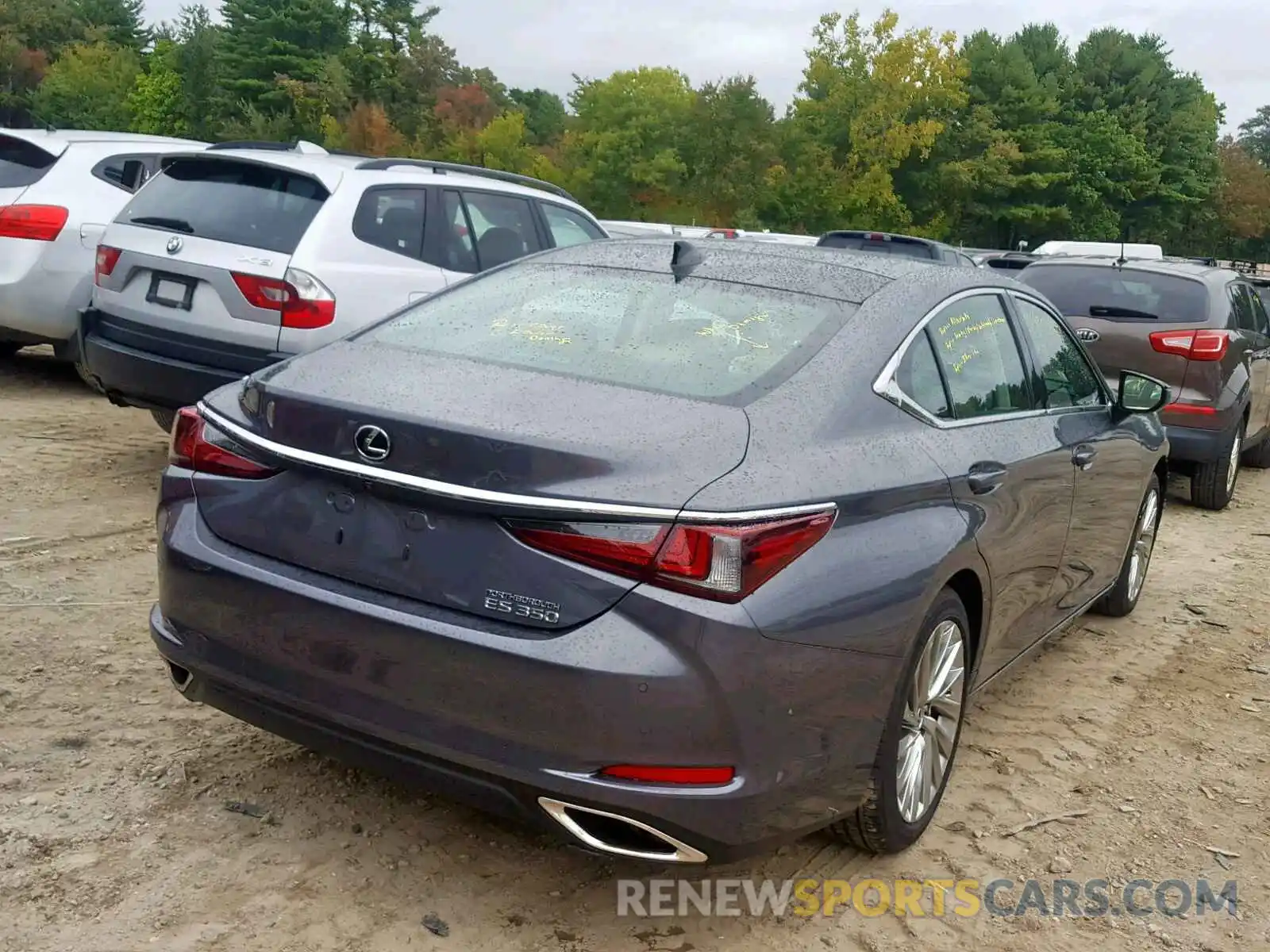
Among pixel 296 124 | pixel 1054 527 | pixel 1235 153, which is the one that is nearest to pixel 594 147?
pixel 296 124

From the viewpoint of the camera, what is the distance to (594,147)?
51.7 m

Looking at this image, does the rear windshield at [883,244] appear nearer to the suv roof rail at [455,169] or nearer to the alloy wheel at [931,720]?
the suv roof rail at [455,169]

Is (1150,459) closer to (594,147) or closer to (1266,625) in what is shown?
(1266,625)

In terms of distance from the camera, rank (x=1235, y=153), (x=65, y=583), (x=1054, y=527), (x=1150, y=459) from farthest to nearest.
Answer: (x=1235, y=153) → (x=1150, y=459) → (x=65, y=583) → (x=1054, y=527)

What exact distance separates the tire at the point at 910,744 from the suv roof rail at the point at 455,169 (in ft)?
13.9

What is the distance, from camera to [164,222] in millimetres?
6453

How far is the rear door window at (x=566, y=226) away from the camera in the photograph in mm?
7895

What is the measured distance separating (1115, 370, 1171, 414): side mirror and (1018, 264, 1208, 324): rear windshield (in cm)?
366

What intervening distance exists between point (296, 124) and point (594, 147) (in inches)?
1085

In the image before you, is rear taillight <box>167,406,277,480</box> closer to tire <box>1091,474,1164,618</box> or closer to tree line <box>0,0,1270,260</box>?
tire <box>1091,474,1164,618</box>

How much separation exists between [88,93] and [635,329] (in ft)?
278

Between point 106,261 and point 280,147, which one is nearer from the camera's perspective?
point 106,261

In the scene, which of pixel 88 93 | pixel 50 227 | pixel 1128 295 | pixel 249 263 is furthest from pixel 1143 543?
pixel 88 93

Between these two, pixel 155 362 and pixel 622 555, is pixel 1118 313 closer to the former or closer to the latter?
pixel 155 362
